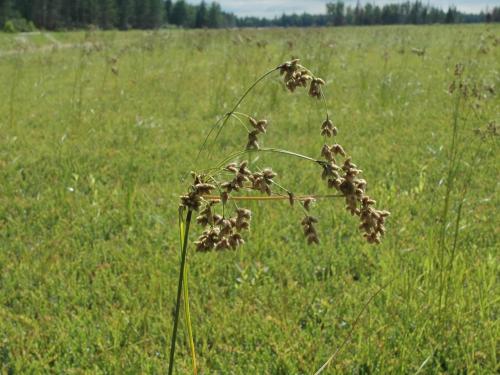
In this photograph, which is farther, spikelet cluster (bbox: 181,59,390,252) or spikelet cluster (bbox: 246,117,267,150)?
spikelet cluster (bbox: 246,117,267,150)

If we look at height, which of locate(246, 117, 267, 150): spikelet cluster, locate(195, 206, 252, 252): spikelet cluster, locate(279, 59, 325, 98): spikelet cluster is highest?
locate(279, 59, 325, 98): spikelet cluster

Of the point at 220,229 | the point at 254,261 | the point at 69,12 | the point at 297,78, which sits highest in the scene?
the point at 69,12

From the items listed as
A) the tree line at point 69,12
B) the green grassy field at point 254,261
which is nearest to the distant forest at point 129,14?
the tree line at point 69,12

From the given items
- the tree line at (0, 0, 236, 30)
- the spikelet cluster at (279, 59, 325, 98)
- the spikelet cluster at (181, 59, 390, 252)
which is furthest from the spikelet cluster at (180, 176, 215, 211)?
the tree line at (0, 0, 236, 30)

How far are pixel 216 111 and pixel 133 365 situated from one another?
208 inches

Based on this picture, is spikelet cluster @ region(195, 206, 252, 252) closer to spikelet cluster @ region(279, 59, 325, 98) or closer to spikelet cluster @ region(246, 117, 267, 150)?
spikelet cluster @ region(246, 117, 267, 150)

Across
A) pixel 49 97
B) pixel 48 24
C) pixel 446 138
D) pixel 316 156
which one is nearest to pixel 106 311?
pixel 316 156

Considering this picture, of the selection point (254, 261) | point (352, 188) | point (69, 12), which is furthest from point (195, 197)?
point (69, 12)

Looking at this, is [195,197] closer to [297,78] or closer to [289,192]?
[289,192]

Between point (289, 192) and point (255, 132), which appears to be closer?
point (289, 192)

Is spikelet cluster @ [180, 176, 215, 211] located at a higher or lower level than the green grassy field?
higher

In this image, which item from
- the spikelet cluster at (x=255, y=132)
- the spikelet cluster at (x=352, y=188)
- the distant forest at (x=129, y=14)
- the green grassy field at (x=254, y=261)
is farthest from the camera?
the distant forest at (x=129, y=14)

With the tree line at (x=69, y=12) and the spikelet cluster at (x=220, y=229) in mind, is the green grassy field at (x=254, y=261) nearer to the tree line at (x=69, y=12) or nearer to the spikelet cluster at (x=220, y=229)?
the spikelet cluster at (x=220, y=229)

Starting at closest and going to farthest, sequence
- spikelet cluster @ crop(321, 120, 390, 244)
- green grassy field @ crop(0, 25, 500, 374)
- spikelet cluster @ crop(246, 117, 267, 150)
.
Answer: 1. spikelet cluster @ crop(321, 120, 390, 244)
2. spikelet cluster @ crop(246, 117, 267, 150)
3. green grassy field @ crop(0, 25, 500, 374)
